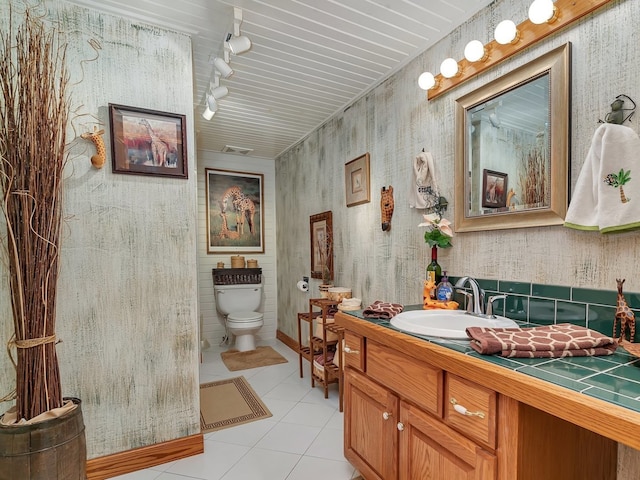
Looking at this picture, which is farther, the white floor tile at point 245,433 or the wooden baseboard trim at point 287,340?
the wooden baseboard trim at point 287,340

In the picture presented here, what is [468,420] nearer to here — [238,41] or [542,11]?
[542,11]

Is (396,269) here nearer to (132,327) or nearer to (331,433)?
(331,433)

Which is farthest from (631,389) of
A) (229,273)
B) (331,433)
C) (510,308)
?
(229,273)

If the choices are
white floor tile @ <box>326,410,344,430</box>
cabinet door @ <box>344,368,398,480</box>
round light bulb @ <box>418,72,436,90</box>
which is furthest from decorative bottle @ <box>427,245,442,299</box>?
white floor tile @ <box>326,410,344,430</box>

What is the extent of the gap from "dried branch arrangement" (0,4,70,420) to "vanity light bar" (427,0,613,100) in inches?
74.5

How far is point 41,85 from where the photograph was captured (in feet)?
4.38

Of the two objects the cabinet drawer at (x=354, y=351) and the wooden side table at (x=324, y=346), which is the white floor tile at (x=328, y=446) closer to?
the wooden side table at (x=324, y=346)

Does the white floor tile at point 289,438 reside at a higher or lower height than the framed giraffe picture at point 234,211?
lower

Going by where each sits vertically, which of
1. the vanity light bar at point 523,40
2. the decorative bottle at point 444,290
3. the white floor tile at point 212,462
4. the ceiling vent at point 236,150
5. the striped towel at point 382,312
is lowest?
the white floor tile at point 212,462

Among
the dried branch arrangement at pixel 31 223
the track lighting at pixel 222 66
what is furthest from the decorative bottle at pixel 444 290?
the dried branch arrangement at pixel 31 223

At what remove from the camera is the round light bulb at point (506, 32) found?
1370mm

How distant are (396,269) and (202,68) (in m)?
1.91

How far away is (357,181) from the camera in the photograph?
2.61 meters

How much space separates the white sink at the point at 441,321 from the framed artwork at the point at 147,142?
1459 millimetres
